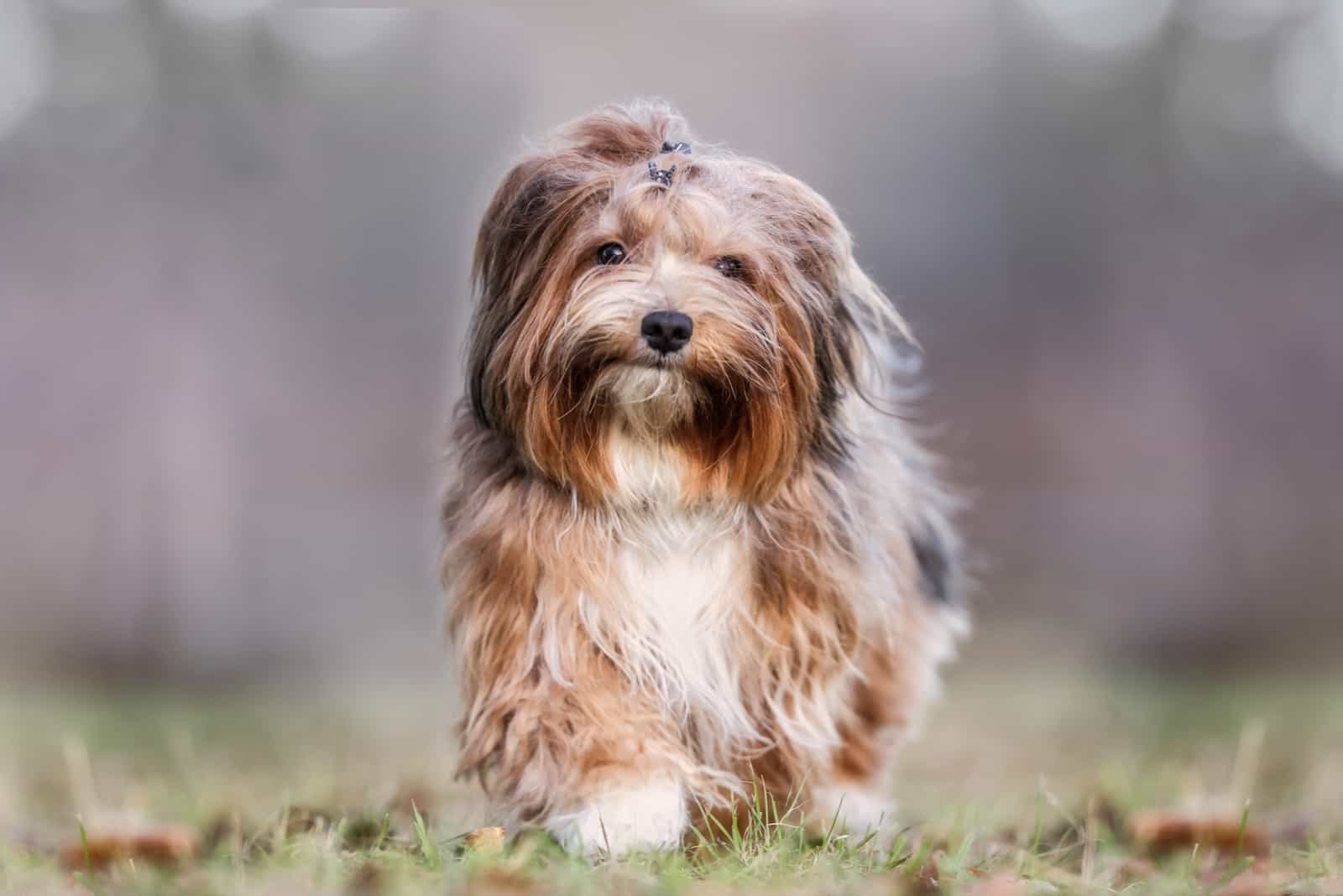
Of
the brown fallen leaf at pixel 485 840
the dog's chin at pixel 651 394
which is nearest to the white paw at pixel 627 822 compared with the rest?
the brown fallen leaf at pixel 485 840

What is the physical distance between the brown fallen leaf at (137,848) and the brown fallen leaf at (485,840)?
0.62 m

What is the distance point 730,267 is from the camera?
11.3ft

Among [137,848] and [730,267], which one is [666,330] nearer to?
[730,267]

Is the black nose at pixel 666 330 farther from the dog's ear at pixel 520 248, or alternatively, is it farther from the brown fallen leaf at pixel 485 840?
the brown fallen leaf at pixel 485 840

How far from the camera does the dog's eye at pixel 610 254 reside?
3.44 meters

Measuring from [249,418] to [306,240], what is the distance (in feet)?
4.06

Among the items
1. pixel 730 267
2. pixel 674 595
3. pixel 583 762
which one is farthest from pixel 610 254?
pixel 583 762

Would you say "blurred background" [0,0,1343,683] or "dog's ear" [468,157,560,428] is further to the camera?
"blurred background" [0,0,1343,683]

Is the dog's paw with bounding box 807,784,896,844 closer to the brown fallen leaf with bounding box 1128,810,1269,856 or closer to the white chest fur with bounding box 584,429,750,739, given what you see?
the white chest fur with bounding box 584,429,750,739

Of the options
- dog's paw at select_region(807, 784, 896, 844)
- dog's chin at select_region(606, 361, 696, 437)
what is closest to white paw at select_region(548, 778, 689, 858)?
dog's paw at select_region(807, 784, 896, 844)

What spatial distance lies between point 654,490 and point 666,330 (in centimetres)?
45

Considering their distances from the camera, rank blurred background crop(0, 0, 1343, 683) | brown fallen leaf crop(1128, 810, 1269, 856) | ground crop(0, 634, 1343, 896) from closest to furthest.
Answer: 1. ground crop(0, 634, 1343, 896)
2. brown fallen leaf crop(1128, 810, 1269, 856)
3. blurred background crop(0, 0, 1343, 683)

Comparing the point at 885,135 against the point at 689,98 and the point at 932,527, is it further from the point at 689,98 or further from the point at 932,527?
the point at 932,527

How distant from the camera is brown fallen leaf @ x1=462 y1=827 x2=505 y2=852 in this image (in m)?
3.09
